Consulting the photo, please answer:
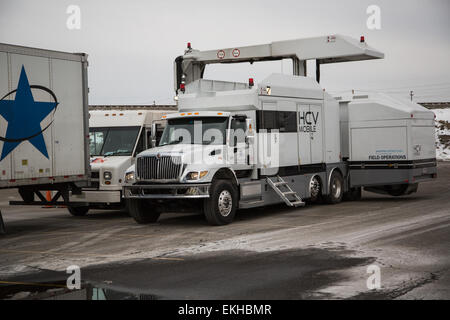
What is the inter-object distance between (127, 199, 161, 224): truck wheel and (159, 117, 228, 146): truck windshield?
5.05ft

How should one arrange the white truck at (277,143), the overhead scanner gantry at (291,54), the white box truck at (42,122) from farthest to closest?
the overhead scanner gantry at (291,54), the white truck at (277,143), the white box truck at (42,122)

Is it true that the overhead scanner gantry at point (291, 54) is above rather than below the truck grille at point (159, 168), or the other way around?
above

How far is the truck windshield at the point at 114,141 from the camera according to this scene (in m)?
16.1

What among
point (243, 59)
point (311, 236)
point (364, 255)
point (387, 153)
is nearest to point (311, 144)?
point (387, 153)

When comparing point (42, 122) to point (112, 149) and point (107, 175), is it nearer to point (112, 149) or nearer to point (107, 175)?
point (107, 175)

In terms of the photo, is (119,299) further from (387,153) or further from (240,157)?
(387,153)

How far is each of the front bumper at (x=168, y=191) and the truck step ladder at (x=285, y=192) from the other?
107 inches

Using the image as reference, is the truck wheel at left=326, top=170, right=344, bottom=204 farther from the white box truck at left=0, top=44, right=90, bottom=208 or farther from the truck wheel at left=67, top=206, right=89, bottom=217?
the white box truck at left=0, top=44, right=90, bottom=208

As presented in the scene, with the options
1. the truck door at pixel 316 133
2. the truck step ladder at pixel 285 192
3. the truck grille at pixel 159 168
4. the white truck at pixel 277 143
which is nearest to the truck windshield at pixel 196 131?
the white truck at pixel 277 143

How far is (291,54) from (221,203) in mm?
7065

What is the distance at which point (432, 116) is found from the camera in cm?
1975

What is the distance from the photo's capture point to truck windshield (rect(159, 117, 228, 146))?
14.1 metres

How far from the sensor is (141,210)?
1414cm

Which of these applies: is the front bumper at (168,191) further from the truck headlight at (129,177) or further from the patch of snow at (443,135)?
the patch of snow at (443,135)
